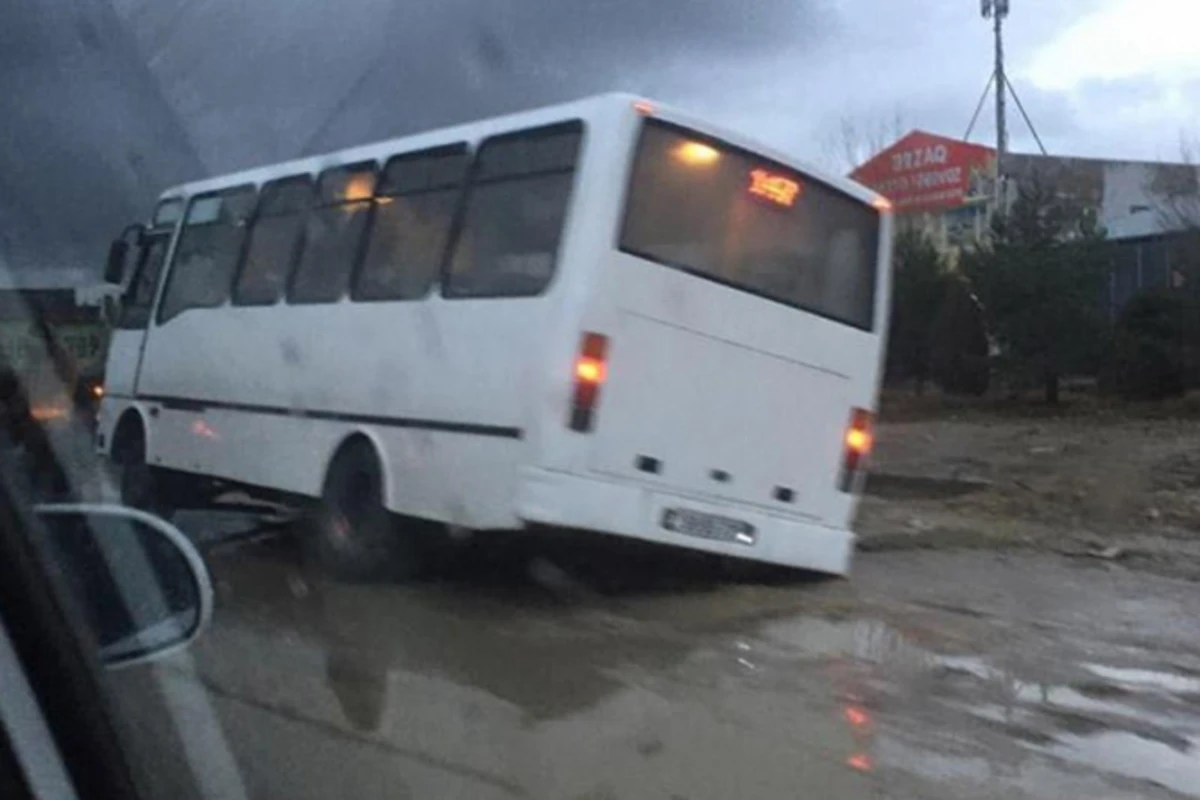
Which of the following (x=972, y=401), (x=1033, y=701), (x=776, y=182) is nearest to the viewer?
(x=1033, y=701)

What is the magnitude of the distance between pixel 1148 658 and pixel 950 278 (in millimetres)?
22295

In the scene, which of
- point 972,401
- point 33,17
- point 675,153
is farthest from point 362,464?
point 972,401

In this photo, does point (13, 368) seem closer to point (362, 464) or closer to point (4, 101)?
point (4, 101)

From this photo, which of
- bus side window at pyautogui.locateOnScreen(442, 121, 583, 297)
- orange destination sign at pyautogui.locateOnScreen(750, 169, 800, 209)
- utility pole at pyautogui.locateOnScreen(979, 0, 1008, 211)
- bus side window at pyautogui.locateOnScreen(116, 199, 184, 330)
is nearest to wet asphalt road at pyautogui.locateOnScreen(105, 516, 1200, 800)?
bus side window at pyautogui.locateOnScreen(116, 199, 184, 330)

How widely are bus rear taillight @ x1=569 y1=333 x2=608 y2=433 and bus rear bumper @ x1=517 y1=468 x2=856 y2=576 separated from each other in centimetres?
32

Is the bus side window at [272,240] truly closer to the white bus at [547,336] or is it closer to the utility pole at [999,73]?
the white bus at [547,336]

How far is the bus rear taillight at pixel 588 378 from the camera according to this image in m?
10.4

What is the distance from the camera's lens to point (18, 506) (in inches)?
121

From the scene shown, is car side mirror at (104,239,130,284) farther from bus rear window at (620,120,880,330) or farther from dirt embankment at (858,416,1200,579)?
dirt embankment at (858,416,1200,579)

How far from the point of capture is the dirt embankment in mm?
15633

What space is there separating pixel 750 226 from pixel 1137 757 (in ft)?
14.8

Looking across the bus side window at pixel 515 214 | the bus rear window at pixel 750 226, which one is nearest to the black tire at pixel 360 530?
the bus side window at pixel 515 214

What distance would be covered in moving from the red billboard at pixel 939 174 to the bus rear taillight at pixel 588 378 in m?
21.2

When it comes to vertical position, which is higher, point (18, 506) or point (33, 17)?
point (33, 17)
